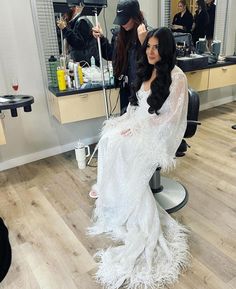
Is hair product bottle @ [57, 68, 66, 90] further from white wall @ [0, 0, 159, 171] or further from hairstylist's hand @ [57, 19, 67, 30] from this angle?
hairstylist's hand @ [57, 19, 67, 30]

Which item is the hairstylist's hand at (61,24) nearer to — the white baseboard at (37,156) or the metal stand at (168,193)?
the white baseboard at (37,156)

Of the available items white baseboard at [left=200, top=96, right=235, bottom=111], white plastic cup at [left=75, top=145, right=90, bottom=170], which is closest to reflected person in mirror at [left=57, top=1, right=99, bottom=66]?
white plastic cup at [left=75, top=145, right=90, bottom=170]

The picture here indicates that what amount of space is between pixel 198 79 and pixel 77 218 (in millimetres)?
2140

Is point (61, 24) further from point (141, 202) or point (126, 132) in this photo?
point (141, 202)

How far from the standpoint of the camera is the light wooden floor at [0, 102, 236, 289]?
139 cm

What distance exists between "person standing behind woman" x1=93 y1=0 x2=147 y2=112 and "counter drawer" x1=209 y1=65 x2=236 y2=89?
4.79ft

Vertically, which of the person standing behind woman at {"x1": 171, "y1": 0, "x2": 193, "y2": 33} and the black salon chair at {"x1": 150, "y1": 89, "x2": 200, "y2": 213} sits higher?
the person standing behind woman at {"x1": 171, "y1": 0, "x2": 193, "y2": 33}

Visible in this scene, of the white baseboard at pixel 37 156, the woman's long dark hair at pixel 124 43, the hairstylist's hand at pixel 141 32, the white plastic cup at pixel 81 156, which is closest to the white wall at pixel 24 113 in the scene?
the white baseboard at pixel 37 156

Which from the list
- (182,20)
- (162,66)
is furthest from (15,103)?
(182,20)

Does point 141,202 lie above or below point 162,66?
below

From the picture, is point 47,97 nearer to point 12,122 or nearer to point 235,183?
point 12,122

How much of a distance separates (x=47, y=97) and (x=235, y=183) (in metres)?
1.84

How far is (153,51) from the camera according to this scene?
150 centimetres

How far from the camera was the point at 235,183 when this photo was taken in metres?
2.14
